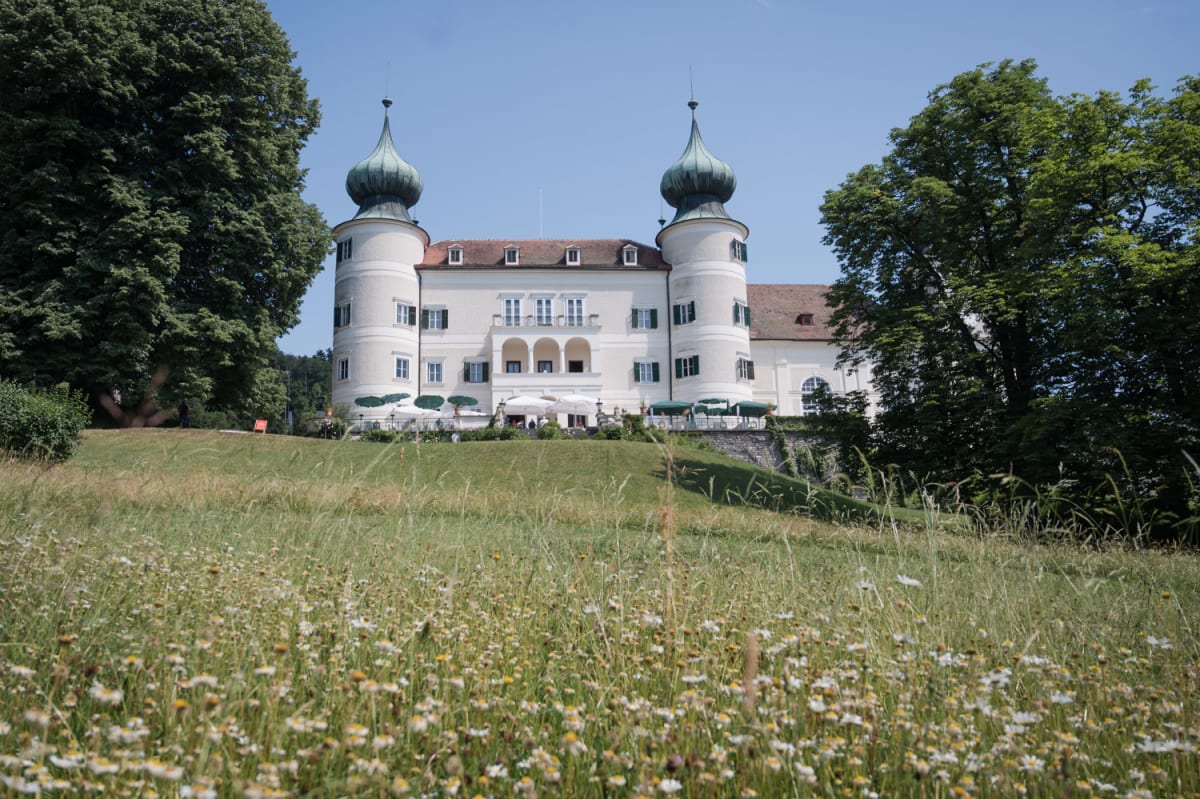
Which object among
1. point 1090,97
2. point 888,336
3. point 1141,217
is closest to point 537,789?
point 888,336

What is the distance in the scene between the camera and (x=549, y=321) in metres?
45.3

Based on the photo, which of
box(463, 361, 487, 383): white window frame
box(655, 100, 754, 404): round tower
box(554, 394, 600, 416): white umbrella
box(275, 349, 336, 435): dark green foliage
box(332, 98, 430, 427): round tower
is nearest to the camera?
box(554, 394, 600, 416): white umbrella

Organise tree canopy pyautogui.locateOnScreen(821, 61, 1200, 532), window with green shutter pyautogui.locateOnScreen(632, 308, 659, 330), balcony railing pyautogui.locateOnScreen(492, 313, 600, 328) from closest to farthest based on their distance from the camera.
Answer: tree canopy pyautogui.locateOnScreen(821, 61, 1200, 532)
balcony railing pyautogui.locateOnScreen(492, 313, 600, 328)
window with green shutter pyautogui.locateOnScreen(632, 308, 659, 330)

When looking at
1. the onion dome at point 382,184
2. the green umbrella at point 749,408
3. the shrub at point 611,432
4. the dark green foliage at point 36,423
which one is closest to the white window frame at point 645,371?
the green umbrella at point 749,408

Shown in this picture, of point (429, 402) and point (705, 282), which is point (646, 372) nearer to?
point (705, 282)

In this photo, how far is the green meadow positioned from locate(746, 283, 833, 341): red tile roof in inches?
1735

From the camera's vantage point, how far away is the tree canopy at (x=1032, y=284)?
1516 cm

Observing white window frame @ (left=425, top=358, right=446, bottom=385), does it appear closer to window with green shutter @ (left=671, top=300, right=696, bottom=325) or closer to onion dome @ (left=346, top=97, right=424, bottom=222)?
onion dome @ (left=346, top=97, right=424, bottom=222)

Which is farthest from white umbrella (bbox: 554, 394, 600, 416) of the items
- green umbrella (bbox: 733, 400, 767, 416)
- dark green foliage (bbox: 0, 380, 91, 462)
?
dark green foliage (bbox: 0, 380, 91, 462)

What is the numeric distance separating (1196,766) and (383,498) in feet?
30.8

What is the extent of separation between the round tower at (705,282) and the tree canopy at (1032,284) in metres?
19.6

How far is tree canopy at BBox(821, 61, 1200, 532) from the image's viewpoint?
15164mm

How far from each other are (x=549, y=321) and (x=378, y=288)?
33.5 feet

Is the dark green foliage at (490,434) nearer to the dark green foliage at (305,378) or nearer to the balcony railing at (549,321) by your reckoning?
the balcony railing at (549,321)
